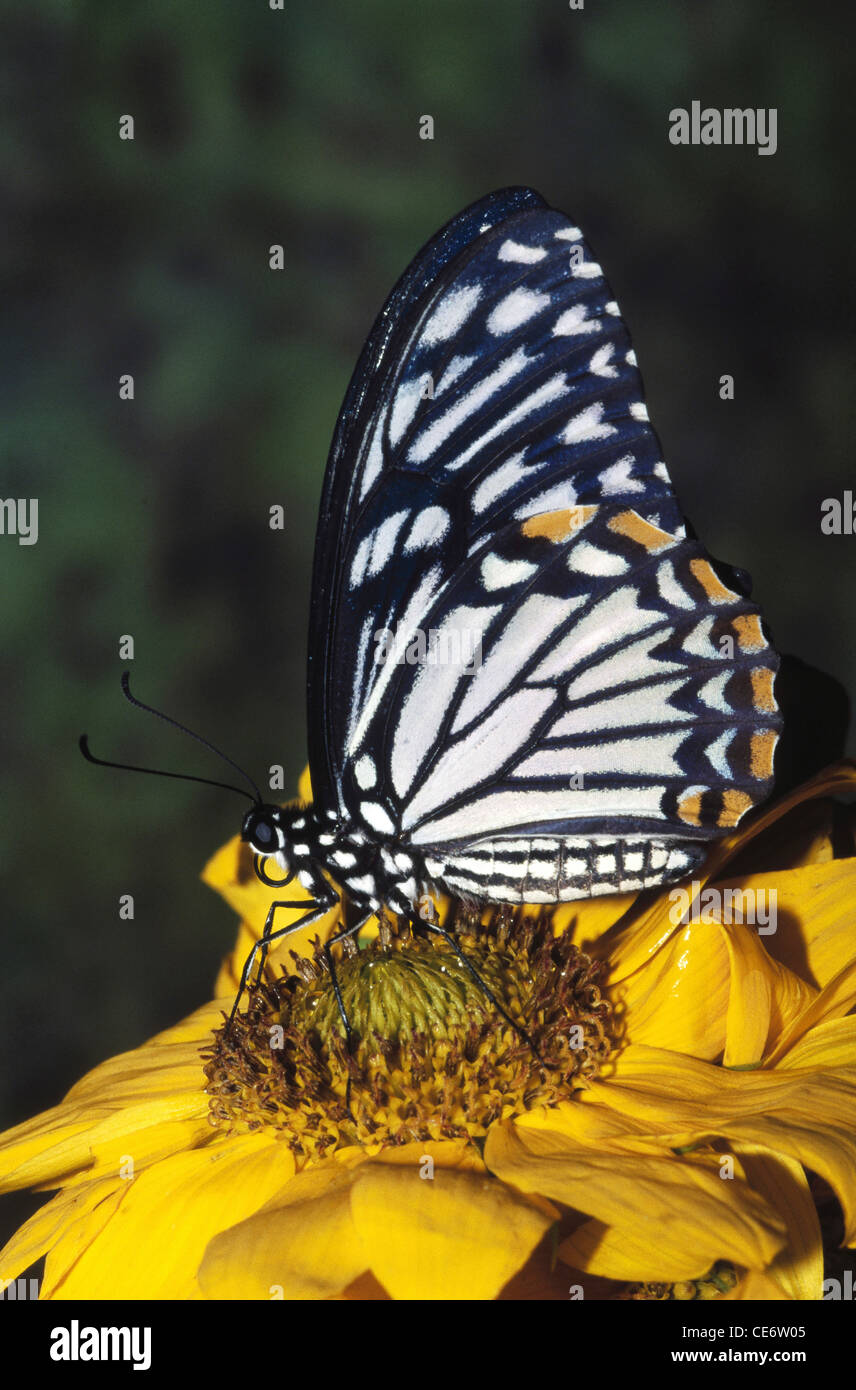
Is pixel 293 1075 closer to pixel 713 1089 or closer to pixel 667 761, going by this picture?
pixel 713 1089

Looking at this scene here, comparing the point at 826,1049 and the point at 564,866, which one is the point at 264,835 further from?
the point at 826,1049

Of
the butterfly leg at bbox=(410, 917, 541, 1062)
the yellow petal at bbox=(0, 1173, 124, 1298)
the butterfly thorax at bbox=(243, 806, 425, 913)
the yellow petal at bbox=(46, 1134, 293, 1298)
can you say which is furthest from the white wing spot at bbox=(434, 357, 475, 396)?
the yellow petal at bbox=(0, 1173, 124, 1298)

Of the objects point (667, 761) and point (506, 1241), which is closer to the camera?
point (506, 1241)

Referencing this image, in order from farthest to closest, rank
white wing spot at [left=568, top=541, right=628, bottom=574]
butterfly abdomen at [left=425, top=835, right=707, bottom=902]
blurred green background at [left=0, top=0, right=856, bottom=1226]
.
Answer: blurred green background at [left=0, top=0, right=856, bottom=1226], white wing spot at [left=568, top=541, right=628, bottom=574], butterfly abdomen at [left=425, top=835, right=707, bottom=902]

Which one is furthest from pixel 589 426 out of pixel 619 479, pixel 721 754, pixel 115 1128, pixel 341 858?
pixel 115 1128

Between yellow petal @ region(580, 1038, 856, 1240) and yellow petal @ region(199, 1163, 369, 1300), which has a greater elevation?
yellow petal @ region(580, 1038, 856, 1240)

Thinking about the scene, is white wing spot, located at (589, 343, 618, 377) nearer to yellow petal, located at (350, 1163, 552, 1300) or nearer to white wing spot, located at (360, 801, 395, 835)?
white wing spot, located at (360, 801, 395, 835)

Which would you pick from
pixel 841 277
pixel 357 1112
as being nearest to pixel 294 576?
pixel 841 277

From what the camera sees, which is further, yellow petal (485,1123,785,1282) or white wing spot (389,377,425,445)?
white wing spot (389,377,425,445)
